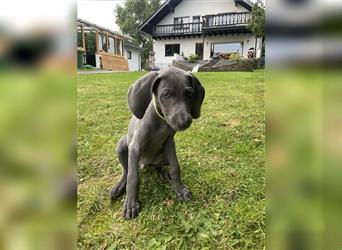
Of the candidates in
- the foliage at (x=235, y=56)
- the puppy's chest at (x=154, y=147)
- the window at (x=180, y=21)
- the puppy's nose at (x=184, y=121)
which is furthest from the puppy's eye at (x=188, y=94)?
the window at (x=180, y=21)

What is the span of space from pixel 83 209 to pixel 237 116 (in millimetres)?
2521

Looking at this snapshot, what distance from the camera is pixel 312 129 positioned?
0.34 meters

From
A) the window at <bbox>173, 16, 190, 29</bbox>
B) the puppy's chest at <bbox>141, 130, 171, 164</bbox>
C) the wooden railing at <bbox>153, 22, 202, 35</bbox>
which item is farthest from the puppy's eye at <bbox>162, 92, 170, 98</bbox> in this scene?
the wooden railing at <bbox>153, 22, 202, 35</bbox>

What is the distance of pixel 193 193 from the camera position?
6.31 feet

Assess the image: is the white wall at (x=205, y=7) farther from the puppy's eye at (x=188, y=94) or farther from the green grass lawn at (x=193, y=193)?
the puppy's eye at (x=188, y=94)

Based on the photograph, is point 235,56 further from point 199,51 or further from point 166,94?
point 166,94

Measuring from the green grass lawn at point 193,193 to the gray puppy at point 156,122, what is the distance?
0.38 ft

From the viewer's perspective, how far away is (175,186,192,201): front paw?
183cm

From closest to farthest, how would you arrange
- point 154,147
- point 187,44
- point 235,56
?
1. point 154,147
2. point 235,56
3. point 187,44

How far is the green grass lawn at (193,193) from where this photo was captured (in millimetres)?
1510

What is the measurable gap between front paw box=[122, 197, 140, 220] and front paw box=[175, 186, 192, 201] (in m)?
Answer: 0.27

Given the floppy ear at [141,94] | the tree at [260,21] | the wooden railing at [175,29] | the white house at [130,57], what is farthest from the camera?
the wooden railing at [175,29]

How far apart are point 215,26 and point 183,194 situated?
2054 millimetres

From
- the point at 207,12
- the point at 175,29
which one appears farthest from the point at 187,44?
the point at 207,12
